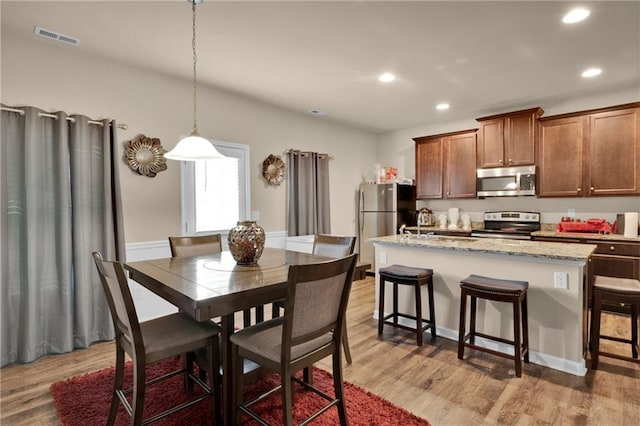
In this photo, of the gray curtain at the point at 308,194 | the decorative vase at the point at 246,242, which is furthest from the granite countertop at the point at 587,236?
the decorative vase at the point at 246,242

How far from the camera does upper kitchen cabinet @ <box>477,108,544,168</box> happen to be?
4590mm

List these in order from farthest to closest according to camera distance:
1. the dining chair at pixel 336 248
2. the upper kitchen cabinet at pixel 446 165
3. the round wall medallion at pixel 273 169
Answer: the upper kitchen cabinet at pixel 446 165 → the round wall medallion at pixel 273 169 → the dining chair at pixel 336 248

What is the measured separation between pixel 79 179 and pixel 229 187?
5.20 ft

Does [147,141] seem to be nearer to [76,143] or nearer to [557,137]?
[76,143]

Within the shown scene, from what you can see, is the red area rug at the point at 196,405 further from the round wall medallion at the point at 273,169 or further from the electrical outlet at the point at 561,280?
the round wall medallion at the point at 273,169

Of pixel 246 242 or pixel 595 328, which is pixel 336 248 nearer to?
pixel 246 242

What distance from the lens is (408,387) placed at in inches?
91.7

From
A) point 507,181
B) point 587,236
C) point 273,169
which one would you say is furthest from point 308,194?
point 587,236

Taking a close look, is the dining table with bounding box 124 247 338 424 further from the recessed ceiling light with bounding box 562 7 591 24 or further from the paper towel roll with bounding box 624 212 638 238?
the paper towel roll with bounding box 624 212 638 238

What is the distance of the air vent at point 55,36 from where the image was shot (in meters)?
2.70

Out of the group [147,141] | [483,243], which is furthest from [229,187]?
[483,243]

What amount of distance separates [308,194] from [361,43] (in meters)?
2.51

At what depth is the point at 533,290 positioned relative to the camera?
266 cm

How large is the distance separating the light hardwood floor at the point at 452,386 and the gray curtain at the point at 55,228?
9.9 inches
